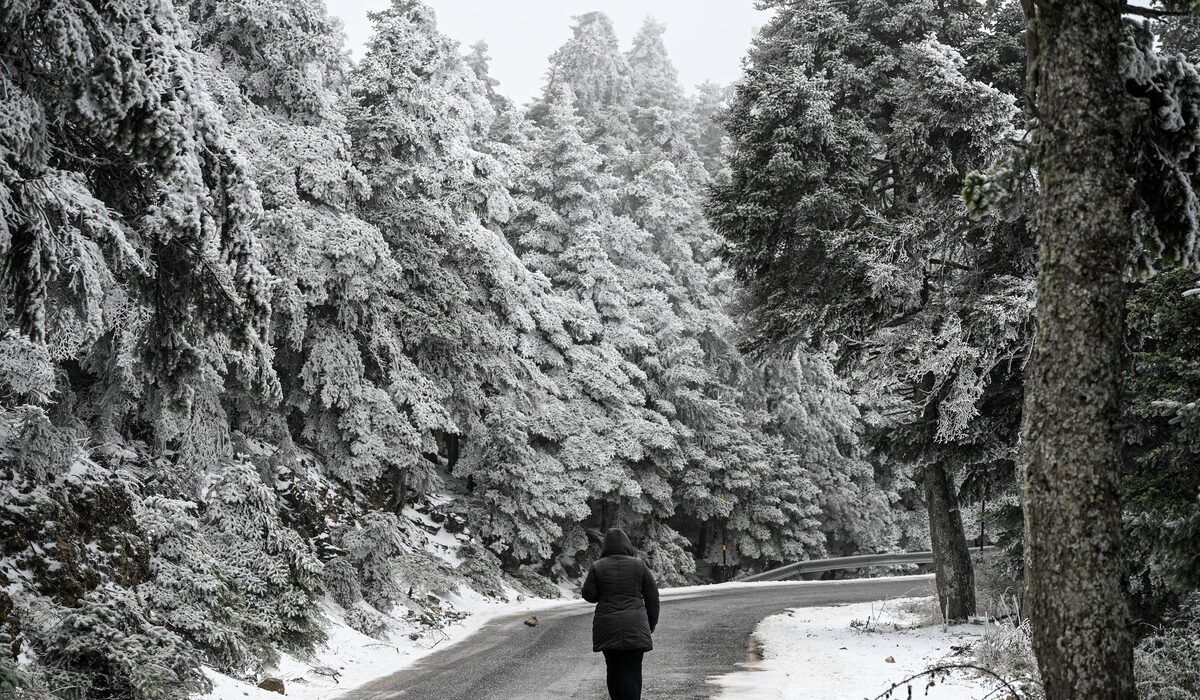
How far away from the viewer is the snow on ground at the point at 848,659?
8.34 metres

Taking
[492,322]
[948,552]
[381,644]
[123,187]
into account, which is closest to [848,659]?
[948,552]

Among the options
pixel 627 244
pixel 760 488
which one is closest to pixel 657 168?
pixel 627 244

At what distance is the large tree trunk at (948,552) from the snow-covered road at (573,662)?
64.3 inches

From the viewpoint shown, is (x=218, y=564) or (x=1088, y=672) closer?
(x=1088, y=672)

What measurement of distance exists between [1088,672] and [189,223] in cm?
600

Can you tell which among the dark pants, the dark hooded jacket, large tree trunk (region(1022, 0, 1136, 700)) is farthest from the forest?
the dark pants

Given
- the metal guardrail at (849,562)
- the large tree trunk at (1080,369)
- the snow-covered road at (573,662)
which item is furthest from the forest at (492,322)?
the metal guardrail at (849,562)

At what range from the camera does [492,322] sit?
68.4ft

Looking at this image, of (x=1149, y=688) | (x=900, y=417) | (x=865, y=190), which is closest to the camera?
(x=1149, y=688)

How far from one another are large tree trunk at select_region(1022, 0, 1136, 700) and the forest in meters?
0.02

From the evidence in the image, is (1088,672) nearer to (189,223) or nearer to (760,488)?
(189,223)

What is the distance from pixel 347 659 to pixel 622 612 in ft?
18.8

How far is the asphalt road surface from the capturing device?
28.7ft

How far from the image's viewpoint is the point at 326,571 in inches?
520
